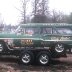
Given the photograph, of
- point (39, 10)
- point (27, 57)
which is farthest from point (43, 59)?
point (39, 10)

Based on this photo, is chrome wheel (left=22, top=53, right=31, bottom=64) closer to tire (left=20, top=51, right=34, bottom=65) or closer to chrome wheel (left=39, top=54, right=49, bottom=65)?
tire (left=20, top=51, right=34, bottom=65)

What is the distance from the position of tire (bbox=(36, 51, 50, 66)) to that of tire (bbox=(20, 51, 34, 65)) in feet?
1.17

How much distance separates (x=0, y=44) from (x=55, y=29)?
3.18 meters

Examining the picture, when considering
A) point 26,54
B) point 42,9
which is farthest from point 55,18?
point 26,54

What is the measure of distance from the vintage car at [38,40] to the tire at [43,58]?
11 cm

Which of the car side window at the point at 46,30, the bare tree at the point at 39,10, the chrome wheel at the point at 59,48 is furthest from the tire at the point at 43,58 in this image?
the bare tree at the point at 39,10

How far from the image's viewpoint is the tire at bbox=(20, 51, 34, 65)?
579 inches

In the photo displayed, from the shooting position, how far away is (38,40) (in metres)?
15.1

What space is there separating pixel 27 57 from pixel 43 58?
859 millimetres

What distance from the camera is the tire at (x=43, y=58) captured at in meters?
14.7

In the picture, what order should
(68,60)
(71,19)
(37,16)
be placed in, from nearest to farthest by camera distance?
(68,60), (37,16), (71,19)

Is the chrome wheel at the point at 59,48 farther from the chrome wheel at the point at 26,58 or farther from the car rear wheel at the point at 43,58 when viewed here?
the chrome wheel at the point at 26,58

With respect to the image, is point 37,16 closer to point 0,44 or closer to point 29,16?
point 29,16

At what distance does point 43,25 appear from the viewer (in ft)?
51.0
